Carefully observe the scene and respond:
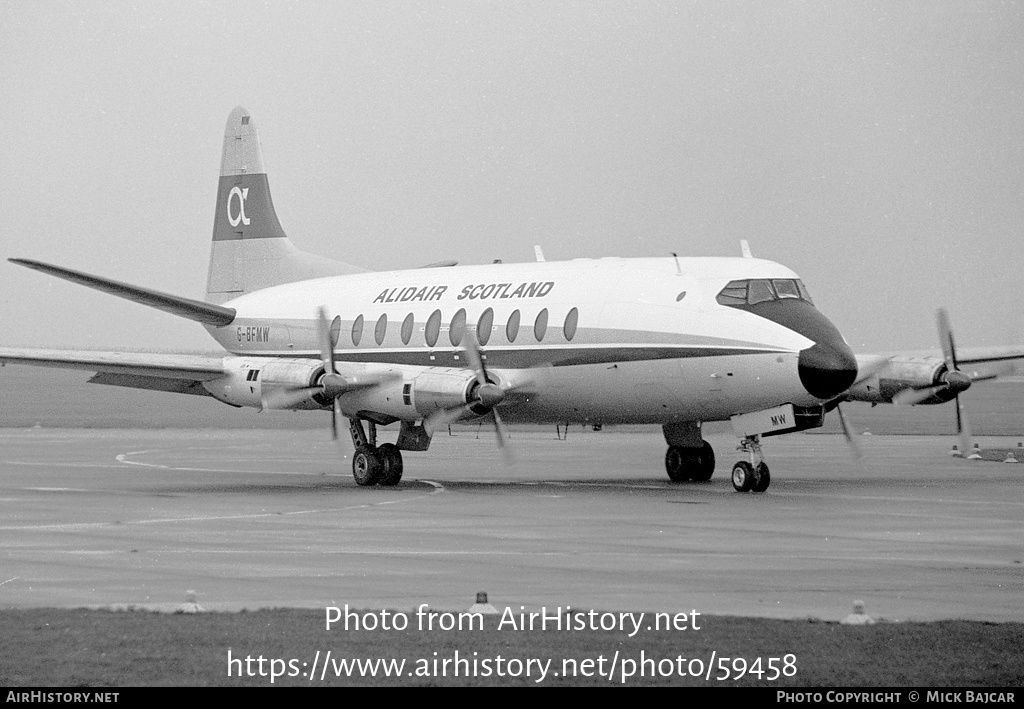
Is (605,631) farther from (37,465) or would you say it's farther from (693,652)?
(37,465)

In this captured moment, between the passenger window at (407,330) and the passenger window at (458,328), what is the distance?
1.07 meters

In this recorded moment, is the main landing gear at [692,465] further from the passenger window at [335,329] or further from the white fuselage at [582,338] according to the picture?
the passenger window at [335,329]

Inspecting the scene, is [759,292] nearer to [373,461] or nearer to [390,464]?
[390,464]

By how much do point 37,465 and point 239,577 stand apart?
2264 cm

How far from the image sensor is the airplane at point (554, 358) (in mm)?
25828

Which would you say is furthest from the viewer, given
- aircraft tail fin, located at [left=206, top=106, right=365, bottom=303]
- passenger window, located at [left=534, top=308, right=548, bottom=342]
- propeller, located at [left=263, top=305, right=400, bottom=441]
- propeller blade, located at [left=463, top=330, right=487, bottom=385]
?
aircraft tail fin, located at [left=206, top=106, right=365, bottom=303]

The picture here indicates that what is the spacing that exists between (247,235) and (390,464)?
9.55 m

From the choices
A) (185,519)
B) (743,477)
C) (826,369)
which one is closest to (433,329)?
(743,477)

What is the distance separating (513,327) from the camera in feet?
93.1

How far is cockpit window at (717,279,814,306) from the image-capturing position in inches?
1035

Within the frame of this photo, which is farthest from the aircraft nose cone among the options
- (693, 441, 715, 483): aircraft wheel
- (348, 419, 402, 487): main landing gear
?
(348, 419, 402, 487): main landing gear

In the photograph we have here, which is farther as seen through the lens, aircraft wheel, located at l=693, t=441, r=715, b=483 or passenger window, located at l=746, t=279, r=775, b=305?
aircraft wheel, located at l=693, t=441, r=715, b=483

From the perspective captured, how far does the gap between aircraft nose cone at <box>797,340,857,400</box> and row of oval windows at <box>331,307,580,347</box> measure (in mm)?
4582

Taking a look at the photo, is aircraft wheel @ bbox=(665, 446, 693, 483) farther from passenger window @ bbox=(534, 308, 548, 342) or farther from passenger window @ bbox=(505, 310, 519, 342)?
passenger window @ bbox=(505, 310, 519, 342)
